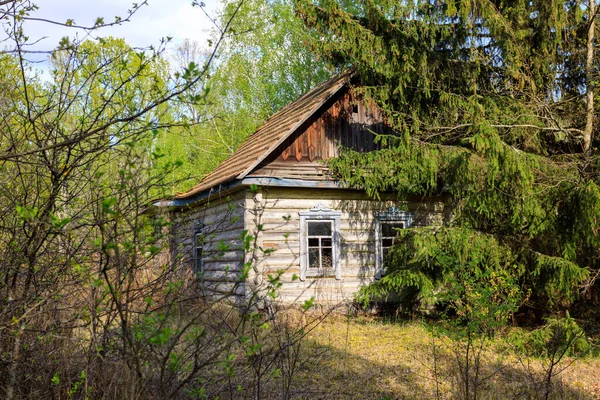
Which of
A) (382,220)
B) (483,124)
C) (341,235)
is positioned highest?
(483,124)

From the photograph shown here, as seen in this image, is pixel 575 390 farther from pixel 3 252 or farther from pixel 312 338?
pixel 3 252

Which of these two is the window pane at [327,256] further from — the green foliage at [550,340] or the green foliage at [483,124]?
the green foliage at [550,340]

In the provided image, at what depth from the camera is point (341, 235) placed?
12281 mm

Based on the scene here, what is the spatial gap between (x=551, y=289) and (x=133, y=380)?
8.17 m

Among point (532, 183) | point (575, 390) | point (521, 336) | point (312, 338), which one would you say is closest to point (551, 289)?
point (521, 336)

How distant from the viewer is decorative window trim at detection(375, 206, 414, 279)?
12539mm

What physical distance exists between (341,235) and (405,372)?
514 cm

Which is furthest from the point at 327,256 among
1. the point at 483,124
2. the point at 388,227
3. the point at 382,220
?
the point at 483,124

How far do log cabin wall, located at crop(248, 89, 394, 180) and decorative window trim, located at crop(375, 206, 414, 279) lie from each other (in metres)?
1.62

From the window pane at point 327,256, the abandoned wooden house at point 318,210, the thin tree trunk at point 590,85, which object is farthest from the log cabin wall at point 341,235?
the thin tree trunk at point 590,85

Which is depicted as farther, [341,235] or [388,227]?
[388,227]

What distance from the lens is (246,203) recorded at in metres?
11.6

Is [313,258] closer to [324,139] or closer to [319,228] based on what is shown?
[319,228]

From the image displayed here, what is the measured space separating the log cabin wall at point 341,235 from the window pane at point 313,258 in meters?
0.32
